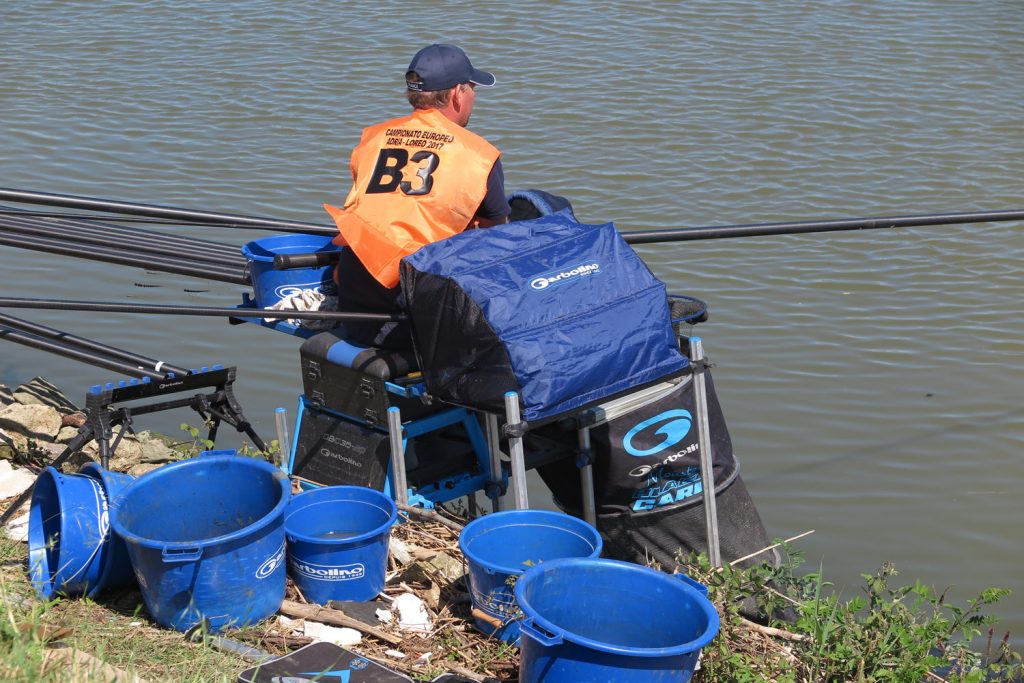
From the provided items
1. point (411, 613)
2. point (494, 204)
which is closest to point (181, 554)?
point (411, 613)

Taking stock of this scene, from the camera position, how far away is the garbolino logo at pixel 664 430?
436cm

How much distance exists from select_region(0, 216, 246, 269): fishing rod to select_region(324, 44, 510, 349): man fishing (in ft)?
3.15

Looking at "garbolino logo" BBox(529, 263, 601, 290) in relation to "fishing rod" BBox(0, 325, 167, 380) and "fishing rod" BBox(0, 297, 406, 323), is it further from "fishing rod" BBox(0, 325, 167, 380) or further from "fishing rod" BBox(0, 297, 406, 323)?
"fishing rod" BBox(0, 325, 167, 380)

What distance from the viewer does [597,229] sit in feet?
13.5

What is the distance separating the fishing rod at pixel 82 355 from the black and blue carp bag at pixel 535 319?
4.49 ft

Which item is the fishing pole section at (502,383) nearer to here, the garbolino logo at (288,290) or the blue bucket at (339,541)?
the garbolino logo at (288,290)

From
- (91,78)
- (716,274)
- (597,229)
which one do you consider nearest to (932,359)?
(716,274)

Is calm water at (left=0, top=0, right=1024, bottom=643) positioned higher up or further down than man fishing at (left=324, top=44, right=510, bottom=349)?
further down

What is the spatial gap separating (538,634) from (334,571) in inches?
39.9

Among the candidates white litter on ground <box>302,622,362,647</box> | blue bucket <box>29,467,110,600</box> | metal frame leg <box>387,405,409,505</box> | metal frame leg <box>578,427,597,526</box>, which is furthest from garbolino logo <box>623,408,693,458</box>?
blue bucket <box>29,467,110,600</box>

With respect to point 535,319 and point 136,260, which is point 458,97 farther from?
point 136,260

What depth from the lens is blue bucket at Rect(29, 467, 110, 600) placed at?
3664 mm

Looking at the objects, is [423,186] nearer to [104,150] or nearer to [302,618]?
[302,618]

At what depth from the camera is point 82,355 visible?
4.97m
